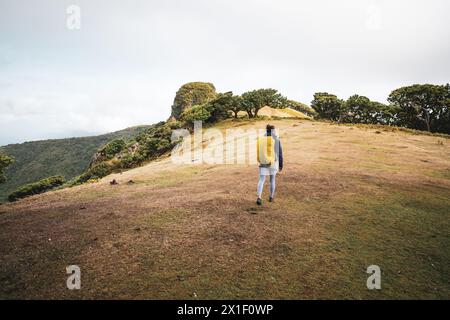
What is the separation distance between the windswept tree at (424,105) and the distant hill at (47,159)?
429 feet

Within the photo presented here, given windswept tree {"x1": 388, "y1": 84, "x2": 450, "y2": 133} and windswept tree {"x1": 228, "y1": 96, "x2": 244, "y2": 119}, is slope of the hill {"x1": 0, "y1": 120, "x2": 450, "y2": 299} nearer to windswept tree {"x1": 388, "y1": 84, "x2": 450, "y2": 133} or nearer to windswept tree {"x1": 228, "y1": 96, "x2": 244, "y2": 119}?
windswept tree {"x1": 388, "y1": 84, "x2": 450, "y2": 133}

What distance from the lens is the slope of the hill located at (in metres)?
6.90

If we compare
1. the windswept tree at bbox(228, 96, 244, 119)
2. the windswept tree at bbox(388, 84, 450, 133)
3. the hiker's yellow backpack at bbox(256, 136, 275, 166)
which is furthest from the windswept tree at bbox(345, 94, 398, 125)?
the hiker's yellow backpack at bbox(256, 136, 275, 166)

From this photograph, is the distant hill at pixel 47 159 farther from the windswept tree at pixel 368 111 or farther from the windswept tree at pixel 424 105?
the windswept tree at pixel 424 105

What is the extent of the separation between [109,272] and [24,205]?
36.8 ft

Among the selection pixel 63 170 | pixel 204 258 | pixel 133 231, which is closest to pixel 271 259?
pixel 204 258

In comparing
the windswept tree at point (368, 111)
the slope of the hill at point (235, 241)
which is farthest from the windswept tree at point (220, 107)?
the slope of the hill at point (235, 241)

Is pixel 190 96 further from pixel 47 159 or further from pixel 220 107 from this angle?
pixel 47 159

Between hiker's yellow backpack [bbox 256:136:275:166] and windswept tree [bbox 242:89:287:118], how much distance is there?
211 feet

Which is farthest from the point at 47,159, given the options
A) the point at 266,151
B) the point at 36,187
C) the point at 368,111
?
the point at 266,151

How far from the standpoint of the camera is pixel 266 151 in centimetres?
1198

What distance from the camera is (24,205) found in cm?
1556

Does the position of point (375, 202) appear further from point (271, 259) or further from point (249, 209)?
point (271, 259)

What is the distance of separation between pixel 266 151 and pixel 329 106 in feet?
239
